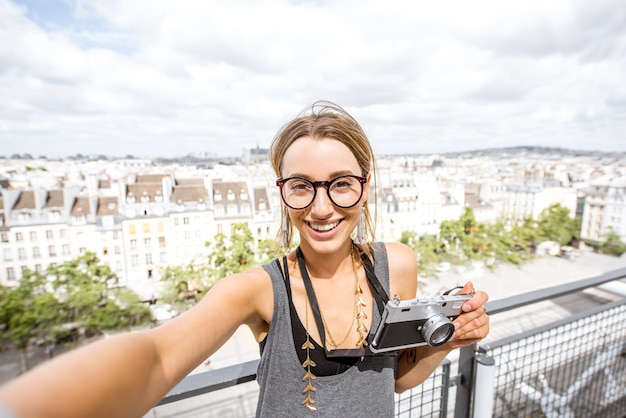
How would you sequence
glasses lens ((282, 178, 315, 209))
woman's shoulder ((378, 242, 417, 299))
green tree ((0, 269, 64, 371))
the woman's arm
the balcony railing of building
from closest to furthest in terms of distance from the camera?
the woman's arm
glasses lens ((282, 178, 315, 209))
woman's shoulder ((378, 242, 417, 299))
the balcony railing of building
green tree ((0, 269, 64, 371))

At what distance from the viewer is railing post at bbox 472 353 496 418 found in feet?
4.50

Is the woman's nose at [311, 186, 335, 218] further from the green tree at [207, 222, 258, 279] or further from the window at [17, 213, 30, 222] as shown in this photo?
the window at [17, 213, 30, 222]

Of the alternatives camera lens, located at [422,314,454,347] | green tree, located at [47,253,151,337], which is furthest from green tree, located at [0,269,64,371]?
camera lens, located at [422,314,454,347]

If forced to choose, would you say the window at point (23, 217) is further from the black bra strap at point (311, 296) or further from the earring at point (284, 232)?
the black bra strap at point (311, 296)

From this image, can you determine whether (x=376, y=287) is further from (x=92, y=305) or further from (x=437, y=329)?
(x=92, y=305)

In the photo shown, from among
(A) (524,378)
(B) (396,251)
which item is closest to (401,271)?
(B) (396,251)

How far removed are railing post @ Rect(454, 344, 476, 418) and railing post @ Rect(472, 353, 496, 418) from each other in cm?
2

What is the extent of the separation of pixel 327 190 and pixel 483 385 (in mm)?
1064

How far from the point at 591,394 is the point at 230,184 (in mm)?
20960

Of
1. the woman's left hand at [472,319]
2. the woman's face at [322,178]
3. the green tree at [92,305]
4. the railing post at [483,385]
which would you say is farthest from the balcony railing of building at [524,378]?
the green tree at [92,305]

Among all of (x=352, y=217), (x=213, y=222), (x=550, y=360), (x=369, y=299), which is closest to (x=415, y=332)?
(x=369, y=299)

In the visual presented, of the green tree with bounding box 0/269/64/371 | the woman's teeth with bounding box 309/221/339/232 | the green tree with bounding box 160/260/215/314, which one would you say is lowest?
the green tree with bounding box 160/260/215/314

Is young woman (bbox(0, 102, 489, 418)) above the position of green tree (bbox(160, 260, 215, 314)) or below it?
above

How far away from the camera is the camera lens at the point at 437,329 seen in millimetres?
800
